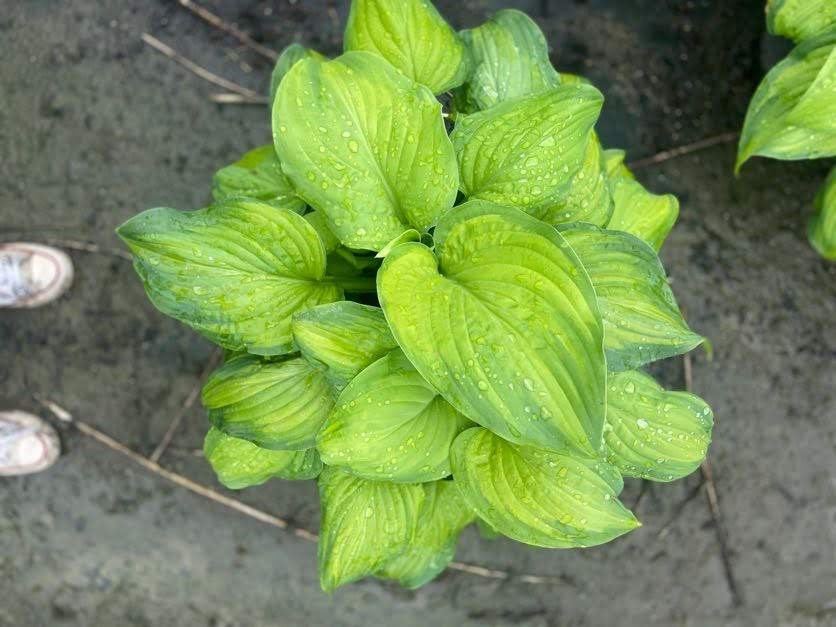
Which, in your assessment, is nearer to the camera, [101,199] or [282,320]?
[282,320]

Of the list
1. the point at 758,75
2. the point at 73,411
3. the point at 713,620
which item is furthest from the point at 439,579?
the point at 758,75

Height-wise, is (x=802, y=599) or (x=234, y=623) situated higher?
(x=802, y=599)

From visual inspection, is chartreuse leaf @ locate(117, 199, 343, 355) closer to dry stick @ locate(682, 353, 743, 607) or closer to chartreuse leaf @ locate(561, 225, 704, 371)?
chartreuse leaf @ locate(561, 225, 704, 371)

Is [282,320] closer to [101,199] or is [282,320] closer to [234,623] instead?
[101,199]

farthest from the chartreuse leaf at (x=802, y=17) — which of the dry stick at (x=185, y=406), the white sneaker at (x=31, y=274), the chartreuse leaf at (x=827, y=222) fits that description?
the white sneaker at (x=31, y=274)

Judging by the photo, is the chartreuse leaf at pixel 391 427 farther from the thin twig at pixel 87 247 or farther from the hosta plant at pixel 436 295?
the thin twig at pixel 87 247

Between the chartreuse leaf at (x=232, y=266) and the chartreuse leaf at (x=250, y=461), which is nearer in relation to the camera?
the chartreuse leaf at (x=232, y=266)
